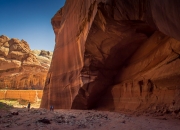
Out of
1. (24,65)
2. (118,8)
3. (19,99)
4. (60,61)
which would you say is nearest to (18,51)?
(24,65)

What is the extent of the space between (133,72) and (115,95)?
2.23 meters

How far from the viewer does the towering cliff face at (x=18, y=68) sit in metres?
38.5

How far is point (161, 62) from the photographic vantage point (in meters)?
8.43

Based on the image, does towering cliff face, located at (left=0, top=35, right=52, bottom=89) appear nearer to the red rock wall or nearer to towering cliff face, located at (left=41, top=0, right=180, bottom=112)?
the red rock wall

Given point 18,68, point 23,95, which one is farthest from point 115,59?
point 18,68

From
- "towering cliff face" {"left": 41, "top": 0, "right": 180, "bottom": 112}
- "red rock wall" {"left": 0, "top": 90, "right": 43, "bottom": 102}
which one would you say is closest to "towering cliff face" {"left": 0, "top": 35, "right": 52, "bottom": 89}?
"red rock wall" {"left": 0, "top": 90, "right": 43, "bottom": 102}

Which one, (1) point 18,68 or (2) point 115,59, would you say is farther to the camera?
(1) point 18,68

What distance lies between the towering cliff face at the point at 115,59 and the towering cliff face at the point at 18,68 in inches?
1065

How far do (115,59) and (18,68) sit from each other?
3642 cm

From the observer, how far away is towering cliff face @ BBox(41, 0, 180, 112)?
7348mm

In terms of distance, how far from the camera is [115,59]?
38.4ft

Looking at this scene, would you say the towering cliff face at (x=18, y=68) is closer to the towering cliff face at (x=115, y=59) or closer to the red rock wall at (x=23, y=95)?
the red rock wall at (x=23, y=95)

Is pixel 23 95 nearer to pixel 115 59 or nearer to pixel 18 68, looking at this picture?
pixel 18 68

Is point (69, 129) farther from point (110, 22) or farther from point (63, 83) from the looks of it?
point (63, 83)
